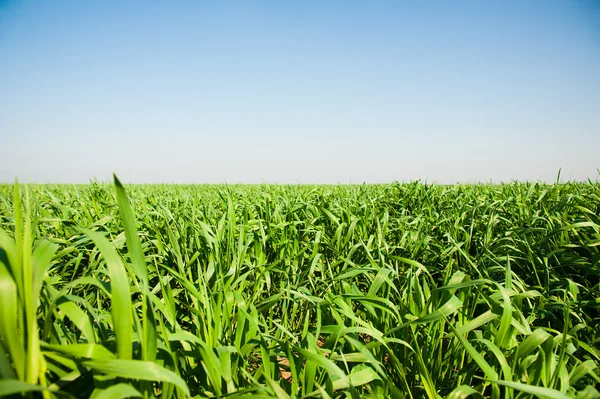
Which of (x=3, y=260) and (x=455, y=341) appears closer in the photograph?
(x=3, y=260)

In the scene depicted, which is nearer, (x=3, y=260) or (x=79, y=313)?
(x=3, y=260)

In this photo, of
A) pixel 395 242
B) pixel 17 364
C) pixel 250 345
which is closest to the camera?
pixel 17 364

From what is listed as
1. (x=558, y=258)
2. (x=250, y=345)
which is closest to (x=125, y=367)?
(x=250, y=345)

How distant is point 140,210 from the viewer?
343 cm

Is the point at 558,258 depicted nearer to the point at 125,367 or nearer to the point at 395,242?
the point at 395,242

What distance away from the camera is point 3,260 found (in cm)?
69

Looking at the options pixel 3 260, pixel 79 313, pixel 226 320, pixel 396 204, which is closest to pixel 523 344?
pixel 226 320

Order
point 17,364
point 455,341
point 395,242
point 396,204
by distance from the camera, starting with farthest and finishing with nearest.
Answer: point 396,204, point 395,242, point 455,341, point 17,364

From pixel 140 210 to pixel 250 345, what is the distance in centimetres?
276

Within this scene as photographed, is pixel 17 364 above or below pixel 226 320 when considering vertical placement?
above

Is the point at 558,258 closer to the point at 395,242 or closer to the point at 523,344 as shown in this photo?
the point at 395,242

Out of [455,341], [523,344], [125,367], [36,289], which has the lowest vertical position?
[455,341]

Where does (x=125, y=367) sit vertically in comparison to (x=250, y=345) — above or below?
above

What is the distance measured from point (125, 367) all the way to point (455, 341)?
47.7 inches
